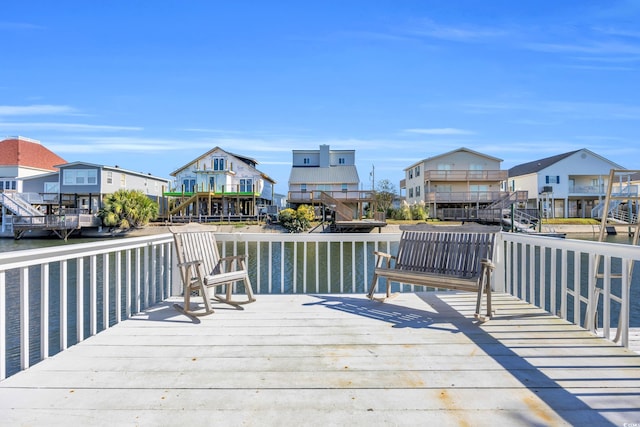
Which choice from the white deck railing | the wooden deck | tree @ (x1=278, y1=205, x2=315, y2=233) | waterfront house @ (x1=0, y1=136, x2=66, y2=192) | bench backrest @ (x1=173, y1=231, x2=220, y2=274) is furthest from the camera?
waterfront house @ (x1=0, y1=136, x2=66, y2=192)

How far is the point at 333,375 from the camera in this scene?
90.0 inches

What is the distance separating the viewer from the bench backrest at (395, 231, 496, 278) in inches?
149

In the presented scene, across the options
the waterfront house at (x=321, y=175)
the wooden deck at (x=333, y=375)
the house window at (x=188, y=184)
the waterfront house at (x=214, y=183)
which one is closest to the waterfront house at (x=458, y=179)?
the waterfront house at (x=321, y=175)

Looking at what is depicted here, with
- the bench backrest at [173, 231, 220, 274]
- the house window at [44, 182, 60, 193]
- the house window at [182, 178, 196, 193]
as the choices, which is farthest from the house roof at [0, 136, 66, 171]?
the bench backrest at [173, 231, 220, 274]

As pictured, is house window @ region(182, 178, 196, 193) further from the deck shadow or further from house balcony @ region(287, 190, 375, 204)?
the deck shadow

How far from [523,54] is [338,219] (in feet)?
48.5

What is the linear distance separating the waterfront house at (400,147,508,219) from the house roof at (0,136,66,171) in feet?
118

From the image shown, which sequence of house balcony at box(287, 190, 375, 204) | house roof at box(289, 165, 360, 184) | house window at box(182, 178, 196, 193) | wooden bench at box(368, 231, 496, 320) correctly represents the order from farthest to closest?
1. house roof at box(289, 165, 360, 184)
2. house window at box(182, 178, 196, 193)
3. house balcony at box(287, 190, 375, 204)
4. wooden bench at box(368, 231, 496, 320)

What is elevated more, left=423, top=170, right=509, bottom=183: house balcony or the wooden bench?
left=423, top=170, right=509, bottom=183: house balcony

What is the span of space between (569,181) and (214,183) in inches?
1334

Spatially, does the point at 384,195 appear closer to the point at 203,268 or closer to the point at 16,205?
the point at 16,205

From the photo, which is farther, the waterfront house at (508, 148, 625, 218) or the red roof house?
the red roof house

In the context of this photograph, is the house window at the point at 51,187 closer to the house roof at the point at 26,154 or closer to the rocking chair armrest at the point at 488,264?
the house roof at the point at 26,154

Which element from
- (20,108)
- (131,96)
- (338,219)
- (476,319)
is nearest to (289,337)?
(476,319)
